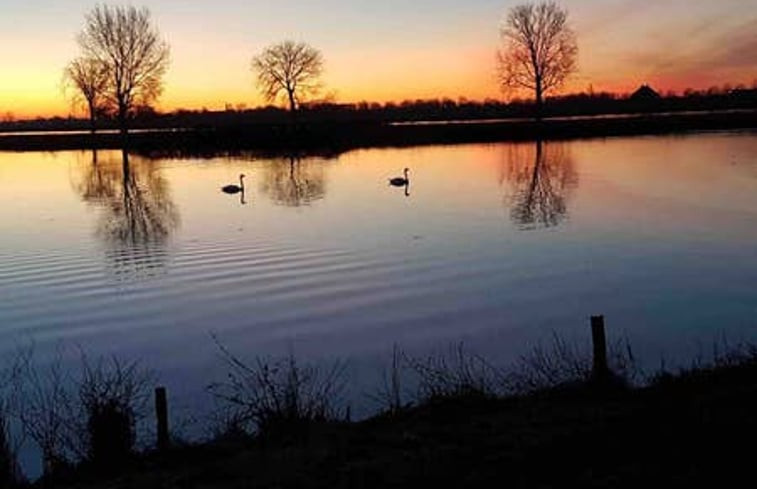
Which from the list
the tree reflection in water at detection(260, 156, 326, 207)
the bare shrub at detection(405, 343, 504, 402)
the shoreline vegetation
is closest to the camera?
the shoreline vegetation

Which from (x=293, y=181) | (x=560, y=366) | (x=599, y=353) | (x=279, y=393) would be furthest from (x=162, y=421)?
(x=293, y=181)

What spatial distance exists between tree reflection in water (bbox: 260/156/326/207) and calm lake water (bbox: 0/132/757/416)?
30cm

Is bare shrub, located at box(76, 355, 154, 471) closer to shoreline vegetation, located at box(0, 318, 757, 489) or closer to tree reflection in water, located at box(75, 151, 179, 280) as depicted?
shoreline vegetation, located at box(0, 318, 757, 489)

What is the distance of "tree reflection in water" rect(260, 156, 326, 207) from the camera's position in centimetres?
3120

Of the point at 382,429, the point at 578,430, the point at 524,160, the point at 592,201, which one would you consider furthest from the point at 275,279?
the point at 524,160

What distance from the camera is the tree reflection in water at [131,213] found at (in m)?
18.8

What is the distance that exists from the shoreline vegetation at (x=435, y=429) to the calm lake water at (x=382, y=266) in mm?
756

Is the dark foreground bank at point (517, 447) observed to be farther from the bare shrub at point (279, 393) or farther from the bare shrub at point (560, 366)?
the bare shrub at point (560, 366)

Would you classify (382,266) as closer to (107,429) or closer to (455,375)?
(455,375)

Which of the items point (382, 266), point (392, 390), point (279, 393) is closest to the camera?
point (279, 393)

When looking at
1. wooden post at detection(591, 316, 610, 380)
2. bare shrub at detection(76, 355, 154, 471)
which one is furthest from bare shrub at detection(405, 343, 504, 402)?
bare shrub at detection(76, 355, 154, 471)

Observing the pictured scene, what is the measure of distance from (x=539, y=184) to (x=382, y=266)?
1583 centimetres

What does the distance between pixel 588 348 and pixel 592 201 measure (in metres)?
15.9

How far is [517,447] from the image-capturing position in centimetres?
622
